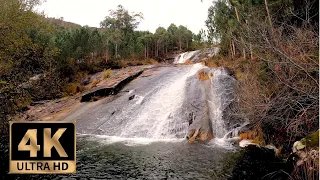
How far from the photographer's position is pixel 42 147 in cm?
443

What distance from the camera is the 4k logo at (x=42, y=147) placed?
4.45 metres

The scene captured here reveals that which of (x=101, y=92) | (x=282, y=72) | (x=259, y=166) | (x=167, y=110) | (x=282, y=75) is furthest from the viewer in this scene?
(x=101, y=92)

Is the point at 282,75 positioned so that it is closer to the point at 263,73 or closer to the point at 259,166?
the point at 259,166

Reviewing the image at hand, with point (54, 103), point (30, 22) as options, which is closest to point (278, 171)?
point (30, 22)

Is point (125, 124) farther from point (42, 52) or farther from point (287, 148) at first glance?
point (287, 148)

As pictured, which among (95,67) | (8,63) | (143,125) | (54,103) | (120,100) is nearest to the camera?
(8,63)

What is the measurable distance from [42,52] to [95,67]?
22.7 m

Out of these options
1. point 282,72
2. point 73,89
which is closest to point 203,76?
point 73,89

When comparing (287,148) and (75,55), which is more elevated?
(75,55)

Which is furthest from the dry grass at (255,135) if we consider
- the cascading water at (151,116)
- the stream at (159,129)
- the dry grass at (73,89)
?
the dry grass at (73,89)

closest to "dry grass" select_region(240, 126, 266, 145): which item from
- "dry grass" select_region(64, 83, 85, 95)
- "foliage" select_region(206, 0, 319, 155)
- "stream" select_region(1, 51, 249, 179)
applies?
"foliage" select_region(206, 0, 319, 155)

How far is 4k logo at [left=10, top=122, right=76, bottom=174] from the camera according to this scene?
4.45 meters

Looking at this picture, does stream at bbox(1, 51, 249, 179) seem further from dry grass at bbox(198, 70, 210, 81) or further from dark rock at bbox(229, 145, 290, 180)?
dark rock at bbox(229, 145, 290, 180)

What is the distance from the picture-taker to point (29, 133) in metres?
4.54
